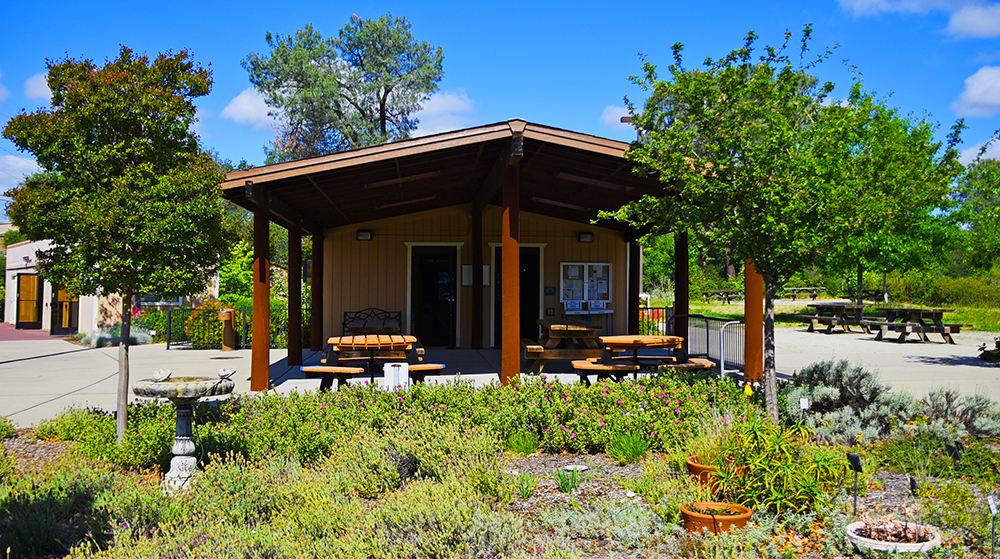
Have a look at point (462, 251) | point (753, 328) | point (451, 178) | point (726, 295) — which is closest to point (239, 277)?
point (462, 251)

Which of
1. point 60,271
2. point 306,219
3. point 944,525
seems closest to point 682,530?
point 944,525

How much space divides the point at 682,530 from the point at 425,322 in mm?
11398

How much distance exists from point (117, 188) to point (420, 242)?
8.81 m

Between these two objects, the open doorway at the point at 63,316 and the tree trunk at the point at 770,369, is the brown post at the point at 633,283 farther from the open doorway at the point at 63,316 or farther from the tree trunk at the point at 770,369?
the open doorway at the point at 63,316

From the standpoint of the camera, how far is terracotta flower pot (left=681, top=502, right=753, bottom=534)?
A: 10.9 feet

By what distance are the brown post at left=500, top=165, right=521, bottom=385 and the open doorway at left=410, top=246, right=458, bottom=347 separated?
6183mm

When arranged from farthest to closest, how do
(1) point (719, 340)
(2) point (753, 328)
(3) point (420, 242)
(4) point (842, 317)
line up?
(4) point (842, 317) < (3) point (420, 242) < (1) point (719, 340) < (2) point (753, 328)

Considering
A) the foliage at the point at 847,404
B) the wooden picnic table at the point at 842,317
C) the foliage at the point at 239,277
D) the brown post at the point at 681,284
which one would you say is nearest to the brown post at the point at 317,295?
the brown post at the point at 681,284

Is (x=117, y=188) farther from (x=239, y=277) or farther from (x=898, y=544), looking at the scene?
(x=239, y=277)

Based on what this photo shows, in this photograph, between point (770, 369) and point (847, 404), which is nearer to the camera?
point (770, 369)

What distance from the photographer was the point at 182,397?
4.37 m

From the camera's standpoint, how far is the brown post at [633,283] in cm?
1446

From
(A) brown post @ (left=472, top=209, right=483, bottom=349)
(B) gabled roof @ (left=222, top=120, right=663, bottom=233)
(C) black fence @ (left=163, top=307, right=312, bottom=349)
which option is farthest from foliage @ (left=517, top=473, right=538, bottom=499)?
(C) black fence @ (left=163, top=307, right=312, bottom=349)

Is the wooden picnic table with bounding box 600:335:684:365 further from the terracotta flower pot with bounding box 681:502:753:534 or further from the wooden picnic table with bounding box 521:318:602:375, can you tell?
the terracotta flower pot with bounding box 681:502:753:534
